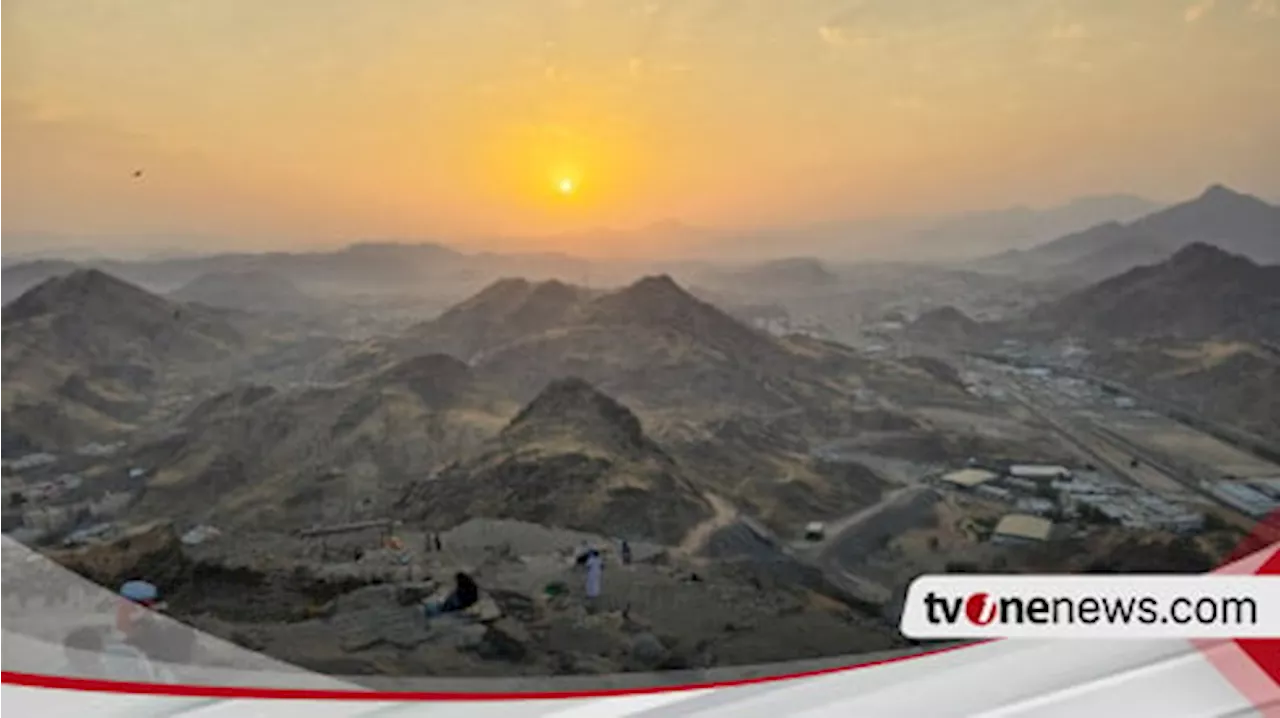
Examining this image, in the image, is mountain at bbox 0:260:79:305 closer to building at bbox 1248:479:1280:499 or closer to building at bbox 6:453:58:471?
building at bbox 6:453:58:471

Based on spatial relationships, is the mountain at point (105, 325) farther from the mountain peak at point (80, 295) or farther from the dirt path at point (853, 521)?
the dirt path at point (853, 521)

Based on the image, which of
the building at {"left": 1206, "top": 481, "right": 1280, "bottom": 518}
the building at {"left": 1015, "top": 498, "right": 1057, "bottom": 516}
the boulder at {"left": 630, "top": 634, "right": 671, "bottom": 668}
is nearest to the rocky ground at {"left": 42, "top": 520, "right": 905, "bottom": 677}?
the boulder at {"left": 630, "top": 634, "right": 671, "bottom": 668}

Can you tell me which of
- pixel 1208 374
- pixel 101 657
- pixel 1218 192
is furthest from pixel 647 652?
pixel 1218 192

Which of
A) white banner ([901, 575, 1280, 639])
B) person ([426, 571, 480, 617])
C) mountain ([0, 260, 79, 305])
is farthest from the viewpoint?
white banner ([901, 575, 1280, 639])

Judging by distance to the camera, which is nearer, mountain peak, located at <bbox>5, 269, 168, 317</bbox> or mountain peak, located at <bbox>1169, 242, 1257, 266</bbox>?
mountain peak, located at <bbox>5, 269, 168, 317</bbox>

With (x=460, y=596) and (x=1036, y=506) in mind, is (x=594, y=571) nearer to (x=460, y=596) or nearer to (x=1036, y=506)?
(x=460, y=596)

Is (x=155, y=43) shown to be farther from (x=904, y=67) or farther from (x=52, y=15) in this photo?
(x=904, y=67)
